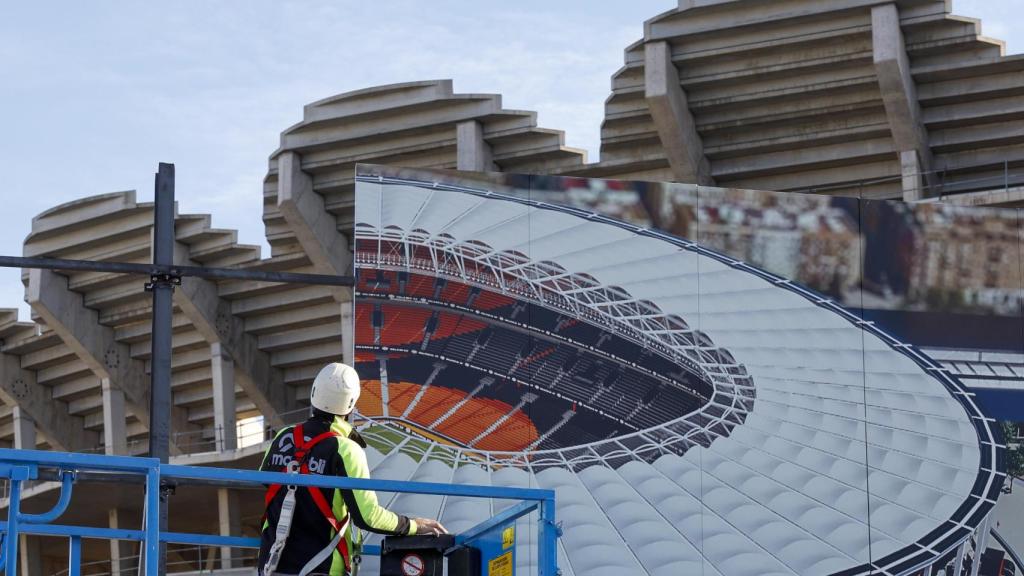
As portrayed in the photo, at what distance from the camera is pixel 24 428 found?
1684 inches

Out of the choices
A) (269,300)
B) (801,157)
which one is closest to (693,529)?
(801,157)

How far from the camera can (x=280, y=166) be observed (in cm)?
3119

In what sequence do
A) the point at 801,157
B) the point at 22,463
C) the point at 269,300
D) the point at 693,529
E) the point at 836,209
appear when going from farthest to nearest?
1. the point at 269,300
2. the point at 801,157
3. the point at 836,209
4. the point at 693,529
5. the point at 22,463

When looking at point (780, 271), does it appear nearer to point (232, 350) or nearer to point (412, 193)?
point (412, 193)

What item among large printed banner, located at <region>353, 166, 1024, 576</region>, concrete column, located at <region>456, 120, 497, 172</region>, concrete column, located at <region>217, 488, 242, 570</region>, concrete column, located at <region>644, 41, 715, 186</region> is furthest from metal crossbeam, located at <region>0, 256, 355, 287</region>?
concrete column, located at <region>217, 488, 242, 570</region>

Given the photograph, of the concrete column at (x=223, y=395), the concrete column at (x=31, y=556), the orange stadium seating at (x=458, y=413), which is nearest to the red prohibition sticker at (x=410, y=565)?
the orange stadium seating at (x=458, y=413)

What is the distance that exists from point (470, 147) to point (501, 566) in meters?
21.8

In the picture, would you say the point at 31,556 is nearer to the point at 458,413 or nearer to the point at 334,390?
the point at 458,413

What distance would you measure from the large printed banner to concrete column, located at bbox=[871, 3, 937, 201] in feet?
23.4

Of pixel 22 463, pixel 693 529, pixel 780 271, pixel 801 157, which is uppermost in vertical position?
pixel 801 157

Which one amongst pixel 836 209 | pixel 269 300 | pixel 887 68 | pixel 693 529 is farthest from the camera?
pixel 269 300

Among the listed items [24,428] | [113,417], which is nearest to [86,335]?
[113,417]

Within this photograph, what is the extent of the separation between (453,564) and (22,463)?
2349mm

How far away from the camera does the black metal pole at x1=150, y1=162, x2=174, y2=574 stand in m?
13.3
